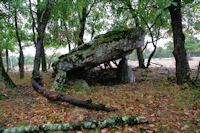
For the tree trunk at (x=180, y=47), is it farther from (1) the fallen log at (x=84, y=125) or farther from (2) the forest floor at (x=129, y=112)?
(1) the fallen log at (x=84, y=125)

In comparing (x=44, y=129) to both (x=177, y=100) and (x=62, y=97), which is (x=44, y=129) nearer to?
(x=62, y=97)

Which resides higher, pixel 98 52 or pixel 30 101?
pixel 98 52

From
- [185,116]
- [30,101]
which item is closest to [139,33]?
[185,116]

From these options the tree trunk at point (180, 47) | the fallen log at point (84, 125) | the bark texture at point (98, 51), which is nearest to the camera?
the fallen log at point (84, 125)

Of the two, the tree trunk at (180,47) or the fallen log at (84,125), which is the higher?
the tree trunk at (180,47)

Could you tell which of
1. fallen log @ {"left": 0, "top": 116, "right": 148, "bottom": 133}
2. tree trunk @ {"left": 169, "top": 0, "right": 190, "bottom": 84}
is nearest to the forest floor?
fallen log @ {"left": 0, "top": 116, "right": 148, "bottom": 133}

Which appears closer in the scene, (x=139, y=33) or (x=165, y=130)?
(x=165, y=130)

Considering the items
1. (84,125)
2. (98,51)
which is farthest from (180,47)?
(84,125)

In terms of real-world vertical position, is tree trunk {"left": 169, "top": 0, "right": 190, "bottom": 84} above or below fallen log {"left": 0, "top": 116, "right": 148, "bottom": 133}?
above

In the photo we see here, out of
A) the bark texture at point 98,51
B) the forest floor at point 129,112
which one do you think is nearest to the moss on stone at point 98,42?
the bark texture at point 98,51

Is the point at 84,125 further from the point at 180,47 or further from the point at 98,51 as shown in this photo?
the point at 180,47

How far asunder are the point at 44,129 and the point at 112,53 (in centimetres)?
641

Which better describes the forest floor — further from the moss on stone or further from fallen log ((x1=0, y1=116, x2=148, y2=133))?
the moss on stone

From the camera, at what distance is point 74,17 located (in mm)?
16953
